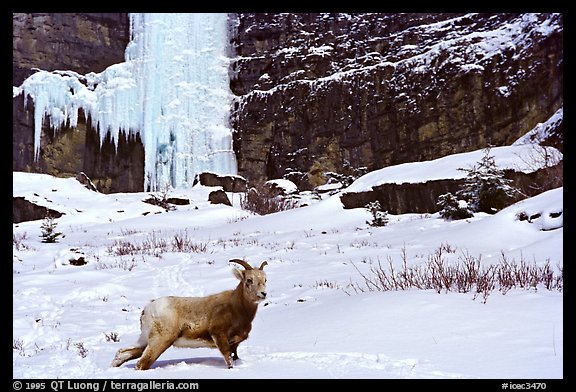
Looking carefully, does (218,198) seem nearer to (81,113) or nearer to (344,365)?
(81,113)

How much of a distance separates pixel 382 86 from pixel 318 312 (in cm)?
3535

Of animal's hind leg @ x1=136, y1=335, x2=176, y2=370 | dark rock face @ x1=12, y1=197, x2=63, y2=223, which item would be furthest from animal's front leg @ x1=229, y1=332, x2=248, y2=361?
dark rock face @ x1=12, y1=197, x2=63, y2=223

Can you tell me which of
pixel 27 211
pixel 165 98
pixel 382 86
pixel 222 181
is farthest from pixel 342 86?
pixel 27 211

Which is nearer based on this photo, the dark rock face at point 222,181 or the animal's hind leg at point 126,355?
→ the animal's hind leg at point 126,355

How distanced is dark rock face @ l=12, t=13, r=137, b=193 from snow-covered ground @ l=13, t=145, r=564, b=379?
106ft

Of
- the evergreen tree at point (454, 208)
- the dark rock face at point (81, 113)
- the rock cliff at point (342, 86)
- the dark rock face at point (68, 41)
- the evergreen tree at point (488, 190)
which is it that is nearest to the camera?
the evergreen tree at point (454, 208)

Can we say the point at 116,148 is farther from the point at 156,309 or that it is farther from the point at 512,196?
the point at 156,309

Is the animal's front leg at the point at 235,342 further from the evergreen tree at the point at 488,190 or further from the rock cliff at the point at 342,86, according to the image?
the rock cliff at the point at 342,86

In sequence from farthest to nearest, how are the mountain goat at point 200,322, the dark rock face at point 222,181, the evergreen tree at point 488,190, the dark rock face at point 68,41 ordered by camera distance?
the dark rock face at point 68,41 → the dark rock face at point 222,181 → the evergreen tree at point 488,190 → the mountain goat at point 200,322

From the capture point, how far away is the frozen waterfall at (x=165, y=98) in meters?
37.8

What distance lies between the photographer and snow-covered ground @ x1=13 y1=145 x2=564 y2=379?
266cm

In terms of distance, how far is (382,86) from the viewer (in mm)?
37125

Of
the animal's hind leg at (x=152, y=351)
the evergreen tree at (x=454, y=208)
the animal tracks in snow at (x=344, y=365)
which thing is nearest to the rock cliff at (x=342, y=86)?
the evergreen tree at (x=454, y=208)
